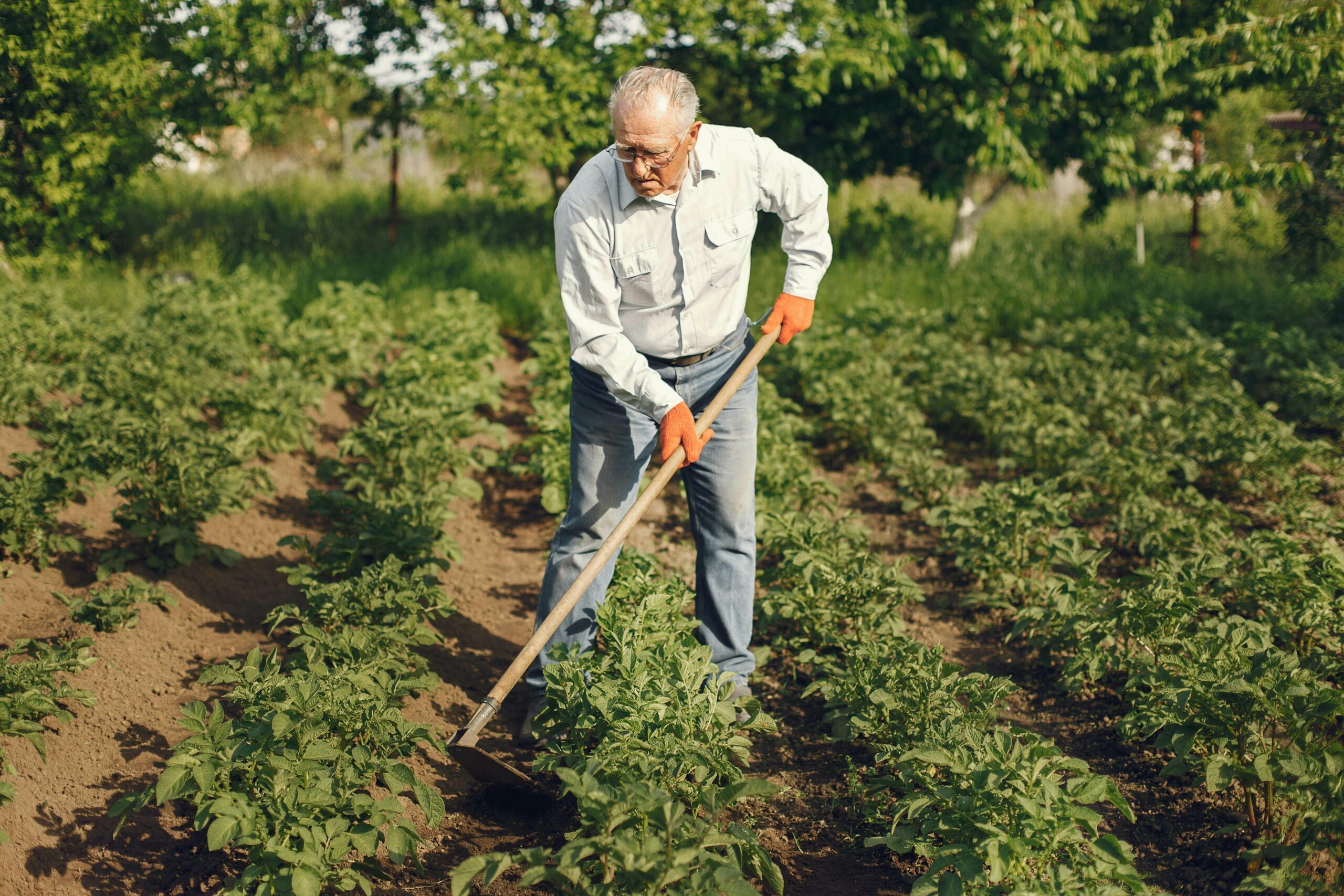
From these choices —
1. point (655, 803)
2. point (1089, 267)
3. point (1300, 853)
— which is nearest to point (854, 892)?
point (655, 803)

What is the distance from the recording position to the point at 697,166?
2939 mm

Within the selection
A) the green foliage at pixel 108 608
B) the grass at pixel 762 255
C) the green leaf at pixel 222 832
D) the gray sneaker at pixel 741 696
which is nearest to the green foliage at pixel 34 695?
the green foliage at pixel 108 608

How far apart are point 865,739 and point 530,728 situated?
3.47ft

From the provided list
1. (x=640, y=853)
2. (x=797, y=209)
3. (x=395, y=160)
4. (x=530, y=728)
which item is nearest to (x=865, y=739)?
(x=530, y=728)

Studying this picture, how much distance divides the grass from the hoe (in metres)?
4.86

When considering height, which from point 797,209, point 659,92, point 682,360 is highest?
point 659,92

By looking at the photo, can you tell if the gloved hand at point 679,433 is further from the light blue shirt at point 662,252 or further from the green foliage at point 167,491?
the green foliage at point 167,491

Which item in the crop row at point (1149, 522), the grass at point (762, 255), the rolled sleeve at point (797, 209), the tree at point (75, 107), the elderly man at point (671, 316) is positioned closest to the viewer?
the crop row at point (1149, 522)

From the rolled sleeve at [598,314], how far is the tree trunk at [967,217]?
7.59 meters

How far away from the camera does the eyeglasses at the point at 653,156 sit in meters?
2.75

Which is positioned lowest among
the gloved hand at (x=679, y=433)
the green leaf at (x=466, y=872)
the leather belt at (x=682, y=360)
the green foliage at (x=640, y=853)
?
the green leaf at (x=466, y=872)

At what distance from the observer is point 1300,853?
2328 millimetres

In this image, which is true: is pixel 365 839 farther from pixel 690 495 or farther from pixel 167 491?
pixel 167 491

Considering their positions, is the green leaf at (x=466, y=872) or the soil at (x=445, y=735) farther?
the soil at (x=445, y=735)
